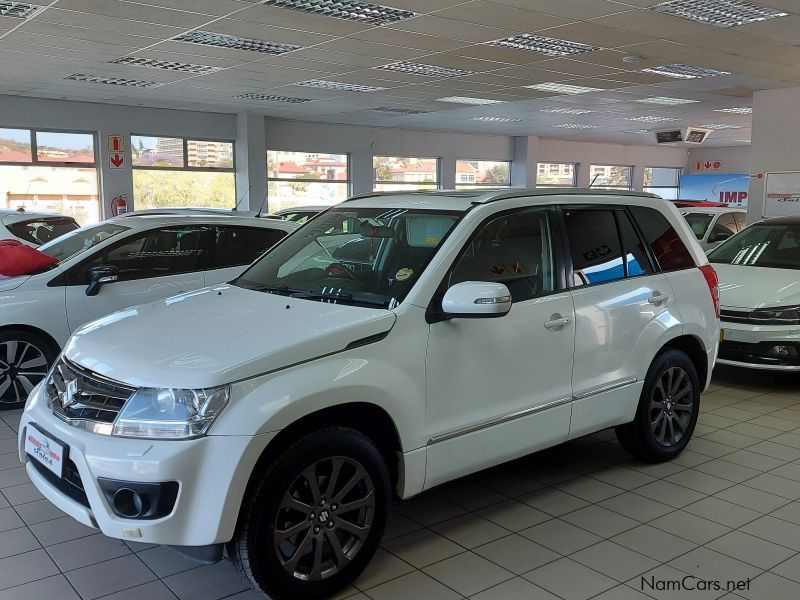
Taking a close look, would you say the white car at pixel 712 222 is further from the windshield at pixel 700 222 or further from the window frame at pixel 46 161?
the window frame at pixel 46 161

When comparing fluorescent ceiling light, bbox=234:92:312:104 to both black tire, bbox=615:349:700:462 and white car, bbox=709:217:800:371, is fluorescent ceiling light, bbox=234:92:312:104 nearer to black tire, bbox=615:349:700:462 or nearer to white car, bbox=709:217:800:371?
white car, bbox=709:217:800:371

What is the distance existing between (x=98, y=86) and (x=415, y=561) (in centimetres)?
1104

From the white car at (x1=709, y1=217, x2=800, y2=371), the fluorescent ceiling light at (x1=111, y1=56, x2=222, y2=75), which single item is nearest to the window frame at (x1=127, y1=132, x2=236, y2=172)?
the fluorescent ceiling light at (x1=111, y1=56, x2=222, y2=75)

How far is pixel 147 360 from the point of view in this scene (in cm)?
271

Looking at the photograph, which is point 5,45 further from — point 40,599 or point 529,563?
point 529,563

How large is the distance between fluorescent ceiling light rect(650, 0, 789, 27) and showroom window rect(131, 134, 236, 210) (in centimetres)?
976

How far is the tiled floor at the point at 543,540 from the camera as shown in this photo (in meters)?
2.94

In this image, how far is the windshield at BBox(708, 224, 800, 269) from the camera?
22.3ft

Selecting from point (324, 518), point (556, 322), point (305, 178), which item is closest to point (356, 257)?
point (556, 322)

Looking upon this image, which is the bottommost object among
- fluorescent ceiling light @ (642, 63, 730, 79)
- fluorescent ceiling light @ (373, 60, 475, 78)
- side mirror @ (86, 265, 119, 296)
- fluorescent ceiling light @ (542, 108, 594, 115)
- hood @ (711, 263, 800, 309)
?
hood @ (711, 263, 800, 309)

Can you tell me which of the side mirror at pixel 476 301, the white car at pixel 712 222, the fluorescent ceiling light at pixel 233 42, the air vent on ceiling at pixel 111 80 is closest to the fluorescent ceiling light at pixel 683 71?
the white car at pixel 712 222

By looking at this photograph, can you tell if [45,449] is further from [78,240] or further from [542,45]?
[542,45]

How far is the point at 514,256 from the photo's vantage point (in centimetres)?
352

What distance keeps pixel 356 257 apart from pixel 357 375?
86 centimetres
